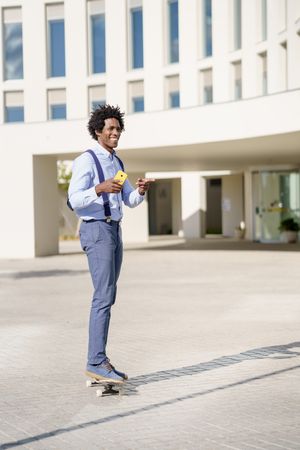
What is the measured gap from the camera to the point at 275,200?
3372cm

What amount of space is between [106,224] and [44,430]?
5.51 feet

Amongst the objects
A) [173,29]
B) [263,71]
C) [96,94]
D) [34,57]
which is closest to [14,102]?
[34,57]

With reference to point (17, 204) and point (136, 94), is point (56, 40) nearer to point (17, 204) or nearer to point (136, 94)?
point (136, 94)

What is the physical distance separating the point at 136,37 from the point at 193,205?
41.3ft

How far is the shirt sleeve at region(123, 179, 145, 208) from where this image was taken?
20.8 ft

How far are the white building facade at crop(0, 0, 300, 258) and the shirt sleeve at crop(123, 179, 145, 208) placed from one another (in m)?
13.5

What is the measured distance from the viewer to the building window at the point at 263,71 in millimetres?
27453

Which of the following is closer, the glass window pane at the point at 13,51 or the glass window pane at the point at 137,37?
the glass window pane at the point at 137,37

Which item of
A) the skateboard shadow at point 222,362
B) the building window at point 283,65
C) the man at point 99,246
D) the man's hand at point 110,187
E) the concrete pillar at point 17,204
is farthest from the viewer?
the building window at point 283,65

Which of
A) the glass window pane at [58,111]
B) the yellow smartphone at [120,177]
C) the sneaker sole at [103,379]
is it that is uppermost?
the glass window pane at [58,111]

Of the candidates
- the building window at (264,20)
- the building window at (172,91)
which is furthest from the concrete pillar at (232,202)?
the building window at (264,20)

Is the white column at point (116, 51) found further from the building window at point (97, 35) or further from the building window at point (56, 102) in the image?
the building window at point (56, 102)

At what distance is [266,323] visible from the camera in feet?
32.2

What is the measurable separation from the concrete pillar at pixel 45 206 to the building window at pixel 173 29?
672 cm
